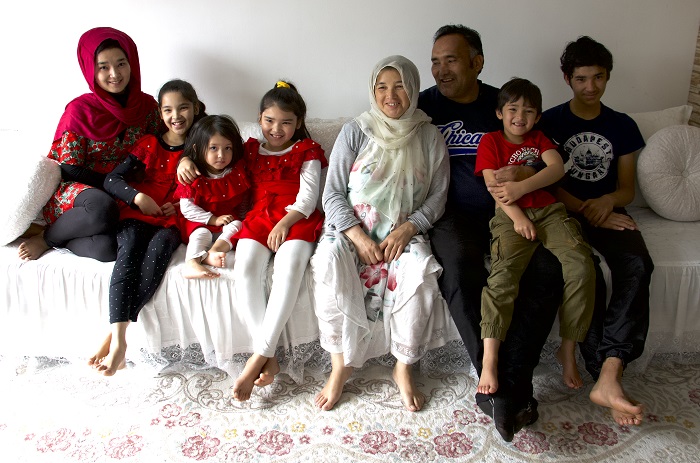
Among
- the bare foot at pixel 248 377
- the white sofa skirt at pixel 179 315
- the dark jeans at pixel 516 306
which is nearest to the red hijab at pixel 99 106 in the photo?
the white sofa skirt at pixel 179 315

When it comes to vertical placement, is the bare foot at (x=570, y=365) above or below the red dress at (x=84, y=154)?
below

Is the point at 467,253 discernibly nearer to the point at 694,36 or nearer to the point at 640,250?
the point at 640,250

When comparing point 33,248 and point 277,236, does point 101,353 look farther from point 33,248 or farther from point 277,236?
point 277,236

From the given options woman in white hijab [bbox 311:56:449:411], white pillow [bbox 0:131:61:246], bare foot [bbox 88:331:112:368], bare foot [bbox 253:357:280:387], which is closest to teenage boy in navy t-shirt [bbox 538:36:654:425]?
woman in white hijab [bbox 311:56:449:411]

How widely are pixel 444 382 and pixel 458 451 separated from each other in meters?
0.32

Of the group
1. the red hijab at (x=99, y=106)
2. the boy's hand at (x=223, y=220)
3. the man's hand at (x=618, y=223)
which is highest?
the red hijab at (x=99, y=106)

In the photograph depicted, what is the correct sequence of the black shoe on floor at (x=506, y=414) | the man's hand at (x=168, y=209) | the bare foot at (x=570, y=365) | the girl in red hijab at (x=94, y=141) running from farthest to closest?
1. the man's hand at (x=168, y=209)
2. the girl in red hijab at (x=94, y=141)
3. the bare foot at (x=570, y=365)
4. the black shoe on floor at (x=506, y=414)

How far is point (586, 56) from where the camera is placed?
2.10 m

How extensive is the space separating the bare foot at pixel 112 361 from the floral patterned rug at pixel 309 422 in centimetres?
13

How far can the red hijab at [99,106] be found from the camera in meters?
2.09

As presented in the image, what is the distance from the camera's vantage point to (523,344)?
5.45 feet

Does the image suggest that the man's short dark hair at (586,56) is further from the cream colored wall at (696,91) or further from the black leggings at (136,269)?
the black leggings at (136,269)

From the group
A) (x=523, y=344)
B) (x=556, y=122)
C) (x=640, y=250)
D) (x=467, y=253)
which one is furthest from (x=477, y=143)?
(x=523, y=344)

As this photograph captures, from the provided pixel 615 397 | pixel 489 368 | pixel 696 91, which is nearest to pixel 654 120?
pixel 696 91
